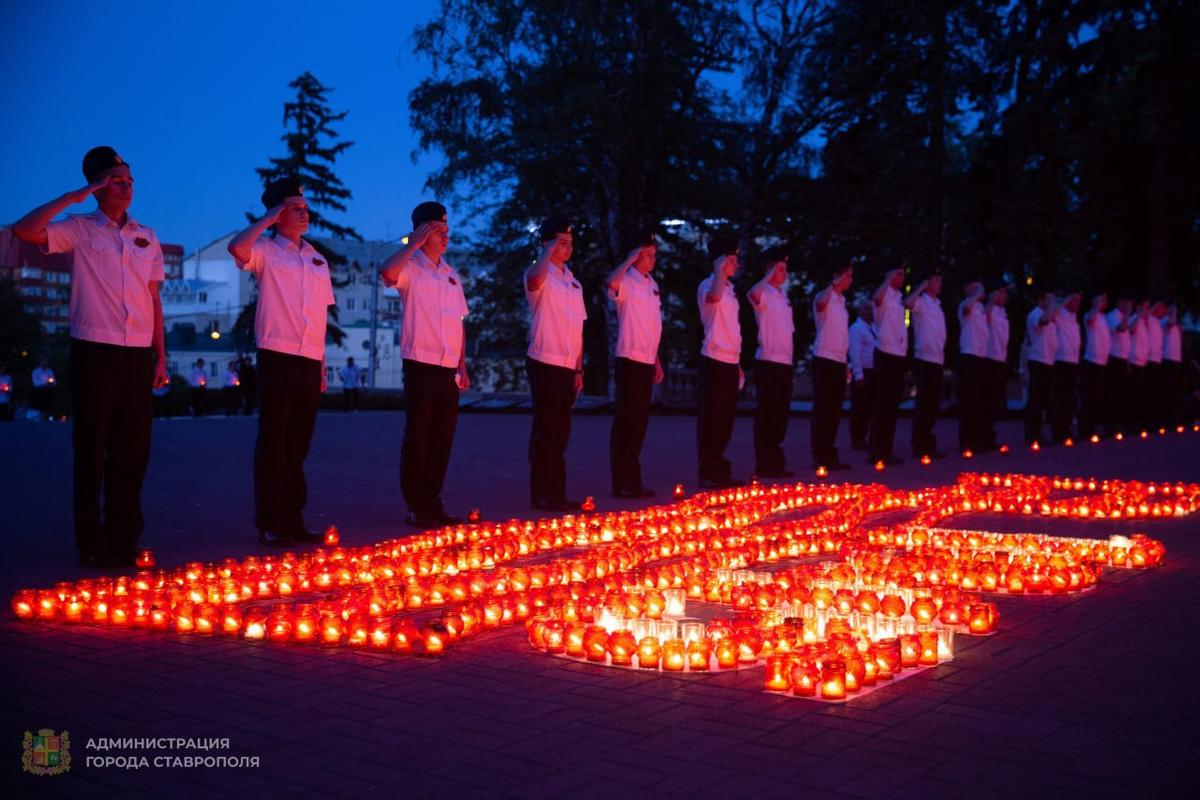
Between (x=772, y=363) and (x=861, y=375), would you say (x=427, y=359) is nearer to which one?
(x=772, y=363)

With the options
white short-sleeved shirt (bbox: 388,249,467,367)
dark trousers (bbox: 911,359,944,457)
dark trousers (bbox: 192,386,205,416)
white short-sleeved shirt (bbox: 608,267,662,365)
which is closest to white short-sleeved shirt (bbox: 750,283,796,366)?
white short-sleeved shirt (bbox: 608,267,662,365)

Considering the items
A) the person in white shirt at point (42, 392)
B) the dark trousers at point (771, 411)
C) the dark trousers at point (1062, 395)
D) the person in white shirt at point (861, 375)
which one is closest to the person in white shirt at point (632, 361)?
the dark trousers at point (771, 411)

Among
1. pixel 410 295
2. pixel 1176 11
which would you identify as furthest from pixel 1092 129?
pixel 410 295

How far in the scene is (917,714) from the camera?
4141 mm

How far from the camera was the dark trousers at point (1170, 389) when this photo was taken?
20.8 metres

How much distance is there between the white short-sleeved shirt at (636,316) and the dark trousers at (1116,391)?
34.5 ft

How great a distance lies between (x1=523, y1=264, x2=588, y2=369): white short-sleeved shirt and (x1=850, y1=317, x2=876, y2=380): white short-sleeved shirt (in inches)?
316

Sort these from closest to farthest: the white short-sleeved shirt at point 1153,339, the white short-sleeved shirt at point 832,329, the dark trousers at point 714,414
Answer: the dark trousers at point 714,414
the white short-sleeved shirt at point 832,329
the white short-sleeved shirt at point 1153,339

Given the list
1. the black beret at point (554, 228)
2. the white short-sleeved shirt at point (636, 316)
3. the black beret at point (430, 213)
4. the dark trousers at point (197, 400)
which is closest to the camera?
the black beret at point (430, 213)

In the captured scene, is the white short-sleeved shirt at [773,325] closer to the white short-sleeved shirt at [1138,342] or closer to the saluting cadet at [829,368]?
the saluting cadet at [829,368]

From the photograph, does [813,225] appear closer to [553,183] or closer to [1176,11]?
[553,183]

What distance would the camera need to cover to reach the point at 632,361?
35.0 ft

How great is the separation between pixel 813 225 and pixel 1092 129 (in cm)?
699

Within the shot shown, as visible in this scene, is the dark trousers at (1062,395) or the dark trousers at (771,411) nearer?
the dark trousers at (771,411)
